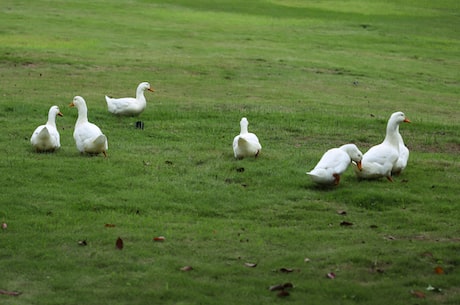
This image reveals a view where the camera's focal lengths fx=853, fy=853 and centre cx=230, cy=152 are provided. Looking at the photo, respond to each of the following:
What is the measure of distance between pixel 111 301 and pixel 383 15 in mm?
37788

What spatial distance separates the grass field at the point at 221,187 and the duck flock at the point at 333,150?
19 centimetres

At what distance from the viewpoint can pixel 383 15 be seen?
4369 centimetres

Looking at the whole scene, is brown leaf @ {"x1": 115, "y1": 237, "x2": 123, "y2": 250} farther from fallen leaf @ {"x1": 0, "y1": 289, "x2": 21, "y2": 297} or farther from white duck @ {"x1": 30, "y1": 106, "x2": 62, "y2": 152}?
white duck @ {"x1": 30, "y1": 106, "x2": 62, "y2": 152}

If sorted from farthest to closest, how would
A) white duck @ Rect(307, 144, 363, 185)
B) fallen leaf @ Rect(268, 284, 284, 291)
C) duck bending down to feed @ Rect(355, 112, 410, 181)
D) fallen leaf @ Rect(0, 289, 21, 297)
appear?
1. duck bending down to feed @ Rect(355, 112, 410, 181)
2. white duck @ Rect(307, 144, 363, 185)
3. fallen leaf @ Rect(268, 284, 284, 291)
4. fallen leaf @ Rect(0, 289, 21, 297)

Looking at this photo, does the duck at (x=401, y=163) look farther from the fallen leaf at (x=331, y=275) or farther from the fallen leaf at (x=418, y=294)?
the fallen leaf at (x=418, y=294)

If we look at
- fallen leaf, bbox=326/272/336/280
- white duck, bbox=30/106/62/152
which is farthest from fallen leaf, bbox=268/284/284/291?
white duck, bbox=30/106/62/152

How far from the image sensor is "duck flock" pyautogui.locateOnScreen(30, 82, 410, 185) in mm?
11844

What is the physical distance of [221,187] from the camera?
1202 centimetres

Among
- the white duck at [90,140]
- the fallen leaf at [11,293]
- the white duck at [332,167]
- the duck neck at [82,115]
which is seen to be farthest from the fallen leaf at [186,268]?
the duck neck at [82,115]

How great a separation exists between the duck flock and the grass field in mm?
191

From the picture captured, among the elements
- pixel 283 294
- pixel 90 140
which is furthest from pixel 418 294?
pixel 90 140

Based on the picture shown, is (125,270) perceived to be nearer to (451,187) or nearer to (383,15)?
(451,187)

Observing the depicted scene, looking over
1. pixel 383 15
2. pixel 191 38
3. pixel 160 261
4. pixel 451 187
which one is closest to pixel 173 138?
pixel 451 187

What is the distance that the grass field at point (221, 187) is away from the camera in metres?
8.52
